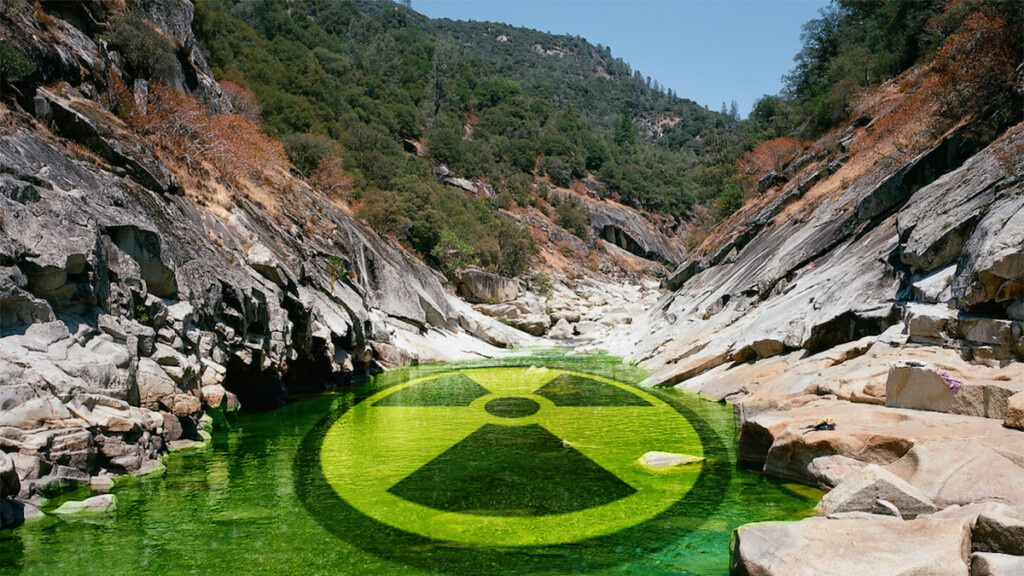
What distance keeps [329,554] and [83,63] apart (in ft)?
66.8

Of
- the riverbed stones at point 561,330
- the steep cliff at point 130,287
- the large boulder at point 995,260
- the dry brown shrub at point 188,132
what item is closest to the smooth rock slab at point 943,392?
the large boulder at point 995,260

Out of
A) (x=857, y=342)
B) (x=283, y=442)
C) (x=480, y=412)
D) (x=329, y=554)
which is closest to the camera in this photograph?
(x=329, y=554)

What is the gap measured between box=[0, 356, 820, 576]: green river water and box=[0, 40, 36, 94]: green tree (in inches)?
395

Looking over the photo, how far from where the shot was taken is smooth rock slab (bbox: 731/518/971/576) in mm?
4270

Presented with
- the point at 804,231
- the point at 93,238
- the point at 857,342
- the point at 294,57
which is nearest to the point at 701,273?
the point at 804,231

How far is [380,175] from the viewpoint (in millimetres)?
46938

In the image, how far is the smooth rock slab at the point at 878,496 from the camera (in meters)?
5.56

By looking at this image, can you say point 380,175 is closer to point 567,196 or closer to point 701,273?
point 701,273

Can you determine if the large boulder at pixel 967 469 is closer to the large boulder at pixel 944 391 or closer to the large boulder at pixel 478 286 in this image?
the large boulder at pixel 944 391

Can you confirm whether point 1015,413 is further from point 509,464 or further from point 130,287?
point 130,287

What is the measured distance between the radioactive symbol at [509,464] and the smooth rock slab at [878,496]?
2.19 meters

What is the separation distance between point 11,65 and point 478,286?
29462 mm

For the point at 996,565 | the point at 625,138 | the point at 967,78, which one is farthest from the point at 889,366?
the point at 625,138

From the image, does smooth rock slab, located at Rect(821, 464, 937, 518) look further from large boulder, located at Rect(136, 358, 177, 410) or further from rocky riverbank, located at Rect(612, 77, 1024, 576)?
large boulder, located at Rect(136, 358, 177, 410)
